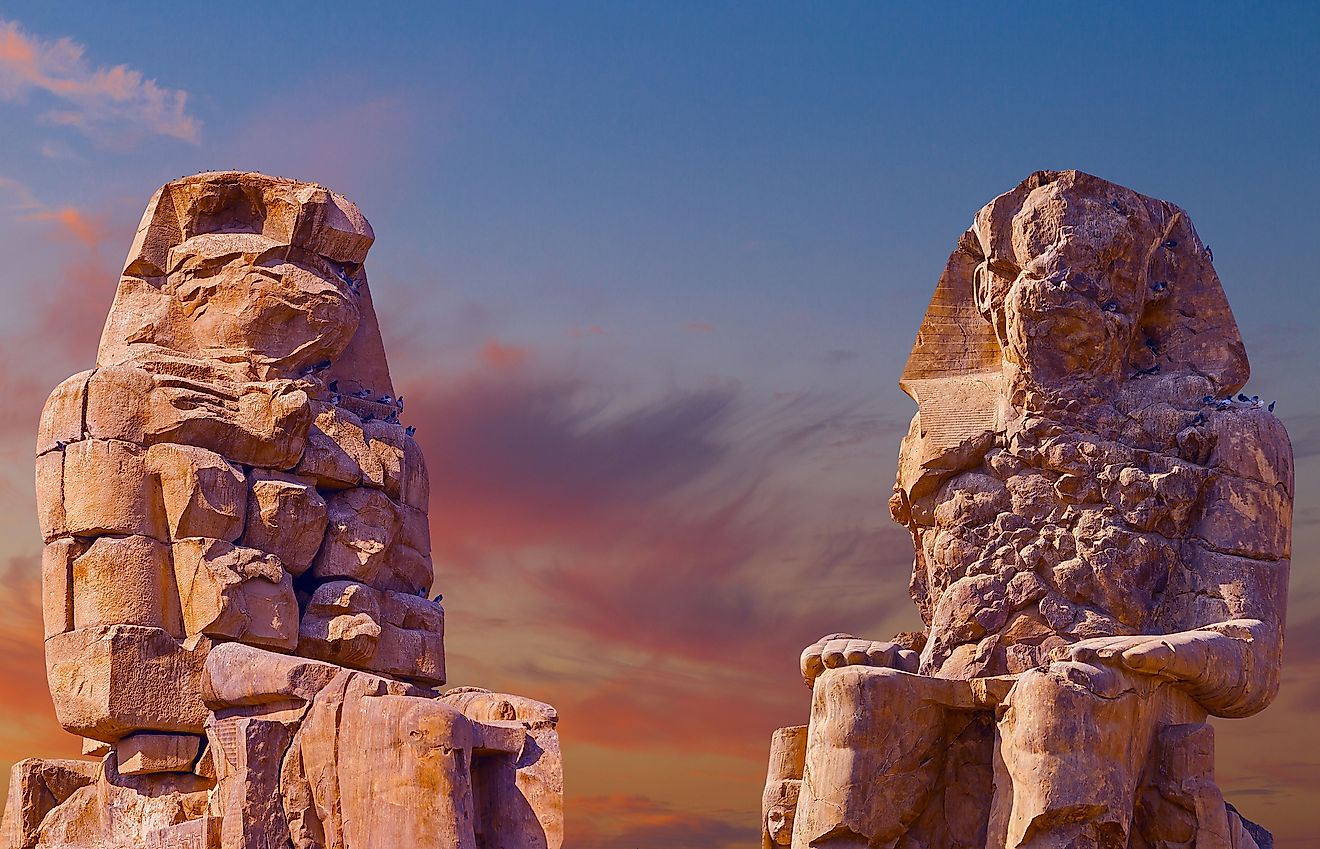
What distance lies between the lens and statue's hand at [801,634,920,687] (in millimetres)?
8430

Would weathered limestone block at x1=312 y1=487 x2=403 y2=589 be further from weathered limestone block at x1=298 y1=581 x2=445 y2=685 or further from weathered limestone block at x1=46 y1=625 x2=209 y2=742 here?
weathered limestone block at x1=46 y1=625 x2=209 y2=742

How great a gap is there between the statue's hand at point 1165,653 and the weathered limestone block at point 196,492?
4.43m

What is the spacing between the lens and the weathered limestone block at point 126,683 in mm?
10312

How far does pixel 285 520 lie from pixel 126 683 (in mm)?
1179

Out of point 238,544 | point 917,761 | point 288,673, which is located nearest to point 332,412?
point 238,544

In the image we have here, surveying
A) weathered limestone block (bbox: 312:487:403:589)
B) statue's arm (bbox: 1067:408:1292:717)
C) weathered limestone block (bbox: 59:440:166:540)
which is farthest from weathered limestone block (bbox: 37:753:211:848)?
statue's arm (bbox: 1067:408:1292:717)

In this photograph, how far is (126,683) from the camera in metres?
10.3

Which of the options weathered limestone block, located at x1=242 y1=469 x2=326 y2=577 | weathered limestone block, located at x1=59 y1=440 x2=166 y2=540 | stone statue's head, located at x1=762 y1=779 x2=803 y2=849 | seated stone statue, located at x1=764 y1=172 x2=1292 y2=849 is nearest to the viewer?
seated stone statue, located at x1=764 y1=172 x2=1292 y2=849

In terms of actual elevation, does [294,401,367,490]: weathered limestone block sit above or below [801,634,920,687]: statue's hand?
above

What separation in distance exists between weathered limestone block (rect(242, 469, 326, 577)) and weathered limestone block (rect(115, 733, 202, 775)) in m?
1.05

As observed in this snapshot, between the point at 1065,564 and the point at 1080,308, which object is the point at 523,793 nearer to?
the point at 1065,564

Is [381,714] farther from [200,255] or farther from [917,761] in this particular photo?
[200,255]

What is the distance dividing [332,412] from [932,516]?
143 inches

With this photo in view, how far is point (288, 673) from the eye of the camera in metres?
9.51
